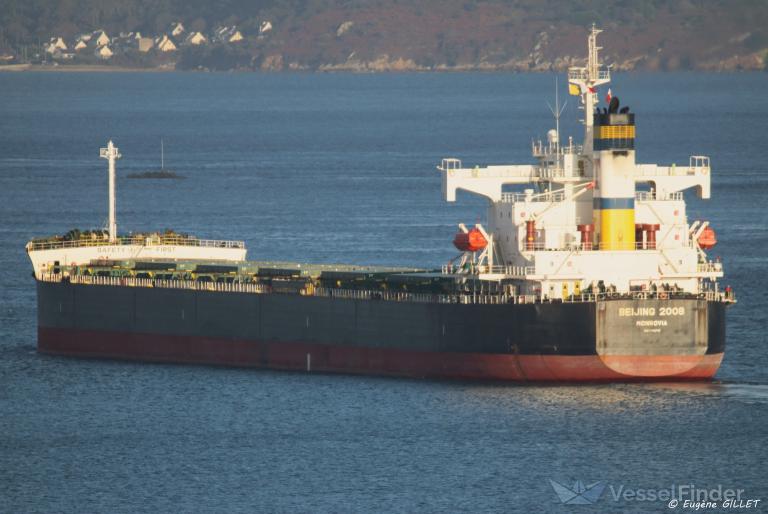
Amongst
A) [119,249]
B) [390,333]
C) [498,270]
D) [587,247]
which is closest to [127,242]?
[119,249]

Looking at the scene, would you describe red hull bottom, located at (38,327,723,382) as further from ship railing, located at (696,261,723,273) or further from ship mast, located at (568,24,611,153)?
ship mast, located at (568,24,611,153)

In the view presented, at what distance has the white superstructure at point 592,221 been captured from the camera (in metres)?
64.9

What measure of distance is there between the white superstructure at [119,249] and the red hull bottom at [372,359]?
126 inches

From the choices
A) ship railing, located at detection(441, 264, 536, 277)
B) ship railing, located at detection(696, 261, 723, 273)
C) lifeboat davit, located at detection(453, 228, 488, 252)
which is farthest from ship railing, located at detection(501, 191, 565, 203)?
ship railing, located at detection(696, 261, 723, 273)

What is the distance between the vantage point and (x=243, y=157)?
6875 inches

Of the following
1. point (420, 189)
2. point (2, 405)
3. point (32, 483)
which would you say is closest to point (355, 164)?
point (420, 189)

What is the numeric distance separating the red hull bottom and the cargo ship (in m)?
0.04

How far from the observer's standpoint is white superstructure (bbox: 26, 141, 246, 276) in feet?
255

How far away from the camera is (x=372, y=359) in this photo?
223 feet

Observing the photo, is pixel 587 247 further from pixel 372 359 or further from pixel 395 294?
pixel 372 359

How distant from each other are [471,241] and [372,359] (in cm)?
528

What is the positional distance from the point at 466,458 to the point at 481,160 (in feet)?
337

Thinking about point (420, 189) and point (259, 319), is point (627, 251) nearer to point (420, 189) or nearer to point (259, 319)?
point (259, 319)

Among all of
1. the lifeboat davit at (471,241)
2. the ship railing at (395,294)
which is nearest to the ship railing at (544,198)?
the lifeboat davit at (471,241)
